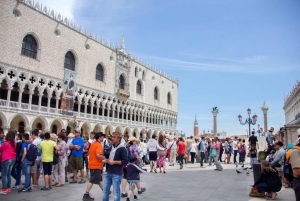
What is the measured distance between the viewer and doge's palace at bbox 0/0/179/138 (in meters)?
22.2

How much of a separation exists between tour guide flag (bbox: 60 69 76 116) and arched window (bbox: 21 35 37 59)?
393 cm

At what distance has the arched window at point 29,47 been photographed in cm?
2331

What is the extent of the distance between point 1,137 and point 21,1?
20.1 m

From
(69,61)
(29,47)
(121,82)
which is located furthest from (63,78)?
(121,82)

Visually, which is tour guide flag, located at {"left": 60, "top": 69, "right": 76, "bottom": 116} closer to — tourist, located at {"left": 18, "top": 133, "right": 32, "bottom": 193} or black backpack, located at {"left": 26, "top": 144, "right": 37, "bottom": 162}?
tourist, located at {"left": 18, "top": 133, "right": 32, "bottom": 193}

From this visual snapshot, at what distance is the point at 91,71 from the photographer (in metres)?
30.8

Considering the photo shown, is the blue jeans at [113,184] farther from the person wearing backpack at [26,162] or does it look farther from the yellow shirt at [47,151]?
the person wearing backpack at [26,162]

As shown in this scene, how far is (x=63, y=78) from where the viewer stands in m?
27.0

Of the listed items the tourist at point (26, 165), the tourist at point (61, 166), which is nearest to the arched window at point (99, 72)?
the tourist at point (61, 166)

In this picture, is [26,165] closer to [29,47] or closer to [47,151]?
[47,151]

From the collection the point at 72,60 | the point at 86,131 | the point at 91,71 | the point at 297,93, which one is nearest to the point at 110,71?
the point at 91,71

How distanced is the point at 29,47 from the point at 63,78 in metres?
4.64

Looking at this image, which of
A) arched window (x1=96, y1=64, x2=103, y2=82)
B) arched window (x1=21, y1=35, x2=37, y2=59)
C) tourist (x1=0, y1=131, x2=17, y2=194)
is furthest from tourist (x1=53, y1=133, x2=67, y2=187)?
arched window (x1=96, y1=64, x2=103, y2=82)

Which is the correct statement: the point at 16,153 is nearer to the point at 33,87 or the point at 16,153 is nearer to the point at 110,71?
the point at 33,87
